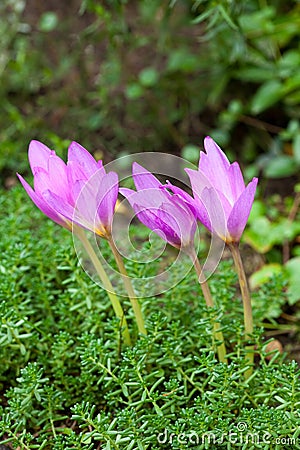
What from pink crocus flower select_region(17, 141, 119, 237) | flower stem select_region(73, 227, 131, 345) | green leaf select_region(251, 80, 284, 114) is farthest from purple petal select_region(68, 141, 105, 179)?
green leaf select_region(251, 80, 284, 114)

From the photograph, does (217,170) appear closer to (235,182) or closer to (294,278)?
(235,182)

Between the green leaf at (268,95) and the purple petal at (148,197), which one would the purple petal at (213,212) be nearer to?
the purple petal at (148,197)

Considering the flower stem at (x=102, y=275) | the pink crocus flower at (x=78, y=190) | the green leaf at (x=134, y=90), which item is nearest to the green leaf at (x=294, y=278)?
the flower stem at (x=102, y=275)

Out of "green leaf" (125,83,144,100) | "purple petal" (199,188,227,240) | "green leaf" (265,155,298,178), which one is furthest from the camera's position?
"green leaf" (125,83,144,100)

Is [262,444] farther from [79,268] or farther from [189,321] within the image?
[79,268]

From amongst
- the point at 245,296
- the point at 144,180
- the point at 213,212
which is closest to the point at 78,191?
the point at 144,180

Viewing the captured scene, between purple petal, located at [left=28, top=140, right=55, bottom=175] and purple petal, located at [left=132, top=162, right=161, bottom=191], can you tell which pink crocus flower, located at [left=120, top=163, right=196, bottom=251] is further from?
purple petal, located at [left=28, top=140, right=55, bottom=175]

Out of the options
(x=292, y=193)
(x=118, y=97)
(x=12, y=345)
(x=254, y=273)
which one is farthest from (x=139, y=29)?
(x=12, y=345)
